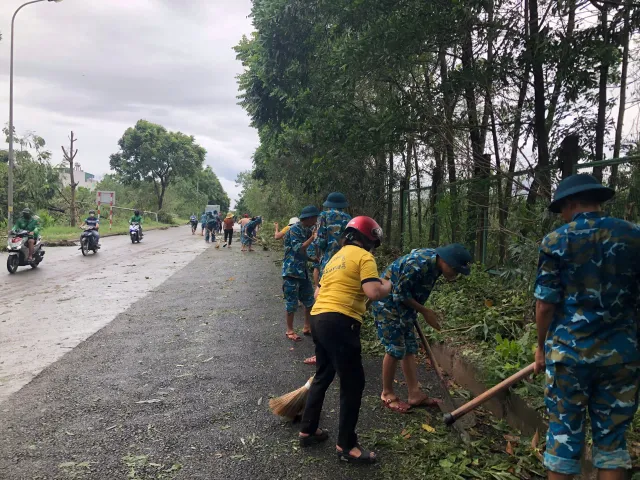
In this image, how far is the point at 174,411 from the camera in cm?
372

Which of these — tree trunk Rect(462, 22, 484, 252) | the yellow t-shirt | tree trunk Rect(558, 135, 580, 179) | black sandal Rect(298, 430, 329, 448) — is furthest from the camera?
tree trunk Rect(462, 22, 484, 252)

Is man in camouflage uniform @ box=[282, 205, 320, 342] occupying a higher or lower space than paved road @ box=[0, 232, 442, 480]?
higher

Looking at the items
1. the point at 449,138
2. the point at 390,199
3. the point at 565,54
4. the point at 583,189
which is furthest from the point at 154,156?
the point at 583,189

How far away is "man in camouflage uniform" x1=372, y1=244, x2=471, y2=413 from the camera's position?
3533 mm

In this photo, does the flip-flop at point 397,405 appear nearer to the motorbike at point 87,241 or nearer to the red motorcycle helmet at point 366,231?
the red motorcycle helmet at point 366,231

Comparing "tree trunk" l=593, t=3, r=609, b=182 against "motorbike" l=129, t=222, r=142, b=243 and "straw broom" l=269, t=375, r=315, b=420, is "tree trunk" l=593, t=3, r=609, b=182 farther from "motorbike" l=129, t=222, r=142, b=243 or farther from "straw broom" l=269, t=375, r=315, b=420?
"motorbike" l=129, t=222, r=142, b=243

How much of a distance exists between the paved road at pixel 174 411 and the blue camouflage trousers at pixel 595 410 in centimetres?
113

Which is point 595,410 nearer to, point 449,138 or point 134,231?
point 449,138

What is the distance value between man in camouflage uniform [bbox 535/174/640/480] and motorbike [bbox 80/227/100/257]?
1560 centimetres

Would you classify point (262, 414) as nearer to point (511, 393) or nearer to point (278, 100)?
point (511, 393)

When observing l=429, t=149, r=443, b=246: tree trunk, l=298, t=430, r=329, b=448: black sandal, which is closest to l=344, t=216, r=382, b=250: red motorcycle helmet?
l=298, t=430, r=329, b=448: black sandal

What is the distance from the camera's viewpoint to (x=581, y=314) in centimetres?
220

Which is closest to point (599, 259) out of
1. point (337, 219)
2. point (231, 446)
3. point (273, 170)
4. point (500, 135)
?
point (231, 446)

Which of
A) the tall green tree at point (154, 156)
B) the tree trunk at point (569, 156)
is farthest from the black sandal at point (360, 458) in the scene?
the tall green tree at point (154, 156)
